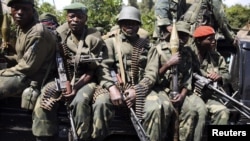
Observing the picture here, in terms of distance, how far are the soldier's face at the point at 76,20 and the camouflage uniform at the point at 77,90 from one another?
0.04 m

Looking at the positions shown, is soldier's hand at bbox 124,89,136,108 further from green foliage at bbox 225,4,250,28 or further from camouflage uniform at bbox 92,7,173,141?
green foliage at bbox 225,4,250,28

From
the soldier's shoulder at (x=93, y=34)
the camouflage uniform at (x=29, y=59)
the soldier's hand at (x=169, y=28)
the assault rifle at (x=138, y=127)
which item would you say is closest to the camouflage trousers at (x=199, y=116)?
the assault rifle at (x=138, y=127)

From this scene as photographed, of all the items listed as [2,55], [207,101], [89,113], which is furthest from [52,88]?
[207,101]

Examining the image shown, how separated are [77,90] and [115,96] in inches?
16.6

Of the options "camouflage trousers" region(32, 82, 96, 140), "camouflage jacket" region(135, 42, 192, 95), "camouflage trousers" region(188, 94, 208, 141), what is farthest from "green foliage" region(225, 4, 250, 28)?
"camouflage trousers" region(32, 82, 96, 140)

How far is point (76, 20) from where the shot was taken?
5.19 metres

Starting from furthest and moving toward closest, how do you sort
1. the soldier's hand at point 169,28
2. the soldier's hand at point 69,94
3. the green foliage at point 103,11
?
the green foliage at point 103,11
the soldier's hand at point 169,28
the soldier's hand at point 69,94

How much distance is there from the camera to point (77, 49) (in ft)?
16.8

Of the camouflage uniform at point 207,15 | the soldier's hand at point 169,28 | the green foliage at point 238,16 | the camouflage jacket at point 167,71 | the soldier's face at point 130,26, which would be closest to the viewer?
the camouflage jacket at point 167,71

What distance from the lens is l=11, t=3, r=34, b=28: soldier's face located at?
16.6 ft

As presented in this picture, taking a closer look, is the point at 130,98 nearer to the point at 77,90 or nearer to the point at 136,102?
the point at 136,102

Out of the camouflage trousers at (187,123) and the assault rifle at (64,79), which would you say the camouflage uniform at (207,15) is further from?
the assault rifle at (64,79)

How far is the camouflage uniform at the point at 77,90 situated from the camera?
480 centimetres

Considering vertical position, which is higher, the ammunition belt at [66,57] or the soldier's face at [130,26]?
the soldier's face at [130,26]
